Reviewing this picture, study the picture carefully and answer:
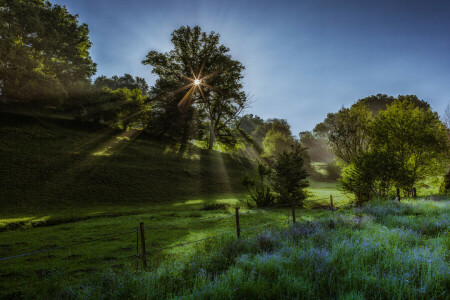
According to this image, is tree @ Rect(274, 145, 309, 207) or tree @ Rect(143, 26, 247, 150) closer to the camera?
tree @ Rect(274, 145, 309, 207)

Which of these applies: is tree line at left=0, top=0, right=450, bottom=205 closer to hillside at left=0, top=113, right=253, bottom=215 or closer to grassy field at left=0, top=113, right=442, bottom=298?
grassy field at left=0, top=113, right=442, bottom=298

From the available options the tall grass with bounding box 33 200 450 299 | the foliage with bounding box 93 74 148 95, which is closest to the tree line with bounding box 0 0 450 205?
the tall grass with bounding box 33 200 450 299

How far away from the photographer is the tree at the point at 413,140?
17938 mm

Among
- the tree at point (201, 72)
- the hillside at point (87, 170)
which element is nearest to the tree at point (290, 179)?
the hillside at point (87, 170)

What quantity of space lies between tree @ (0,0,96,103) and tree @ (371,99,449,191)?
117ft

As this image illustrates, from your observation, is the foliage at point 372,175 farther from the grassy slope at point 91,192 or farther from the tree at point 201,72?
the tree at point 201,72

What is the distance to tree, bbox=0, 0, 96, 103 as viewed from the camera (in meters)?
23.3

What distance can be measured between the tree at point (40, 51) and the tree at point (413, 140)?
35.8 metres

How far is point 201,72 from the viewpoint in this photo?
131 ft

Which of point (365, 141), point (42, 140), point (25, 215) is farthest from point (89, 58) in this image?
point (365, 141)

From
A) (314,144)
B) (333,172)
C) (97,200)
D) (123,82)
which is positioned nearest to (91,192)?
(97,200)

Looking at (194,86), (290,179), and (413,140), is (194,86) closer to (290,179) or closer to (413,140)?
A: (290,179)

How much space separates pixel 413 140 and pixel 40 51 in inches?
1978

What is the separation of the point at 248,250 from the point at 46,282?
15.2 feet
